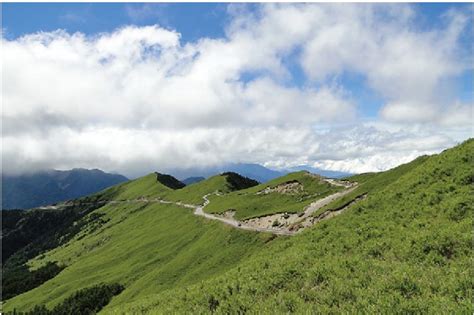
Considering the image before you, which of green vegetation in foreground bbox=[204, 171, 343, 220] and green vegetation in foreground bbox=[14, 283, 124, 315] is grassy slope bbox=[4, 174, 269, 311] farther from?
green vegetation in foreground bbox=[204, 171, 343, 220]

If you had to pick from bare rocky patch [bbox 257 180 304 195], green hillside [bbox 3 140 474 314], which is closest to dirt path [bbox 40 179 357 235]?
bare rocky patch [bbox 257 180 304 195]

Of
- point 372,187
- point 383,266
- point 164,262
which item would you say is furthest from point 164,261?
point 383,266

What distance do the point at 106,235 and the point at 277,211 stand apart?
148 m

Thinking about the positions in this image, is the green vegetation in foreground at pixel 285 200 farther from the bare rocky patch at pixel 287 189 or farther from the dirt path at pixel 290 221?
the dirt path at pixel 290 221

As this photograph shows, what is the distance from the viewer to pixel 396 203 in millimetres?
32406

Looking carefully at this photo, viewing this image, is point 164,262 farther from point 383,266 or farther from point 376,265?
point 383,266

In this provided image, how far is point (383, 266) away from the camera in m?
19.6

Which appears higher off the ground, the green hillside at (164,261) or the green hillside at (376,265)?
the green hillside at (376,265)

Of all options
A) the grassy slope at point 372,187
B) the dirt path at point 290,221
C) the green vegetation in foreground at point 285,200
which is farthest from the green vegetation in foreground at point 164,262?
the grassy slope at point 372,187

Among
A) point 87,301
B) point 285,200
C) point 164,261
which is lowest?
point 87,301

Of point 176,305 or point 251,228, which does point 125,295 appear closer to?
point 251,228

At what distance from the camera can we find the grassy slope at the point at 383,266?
51.4 feet

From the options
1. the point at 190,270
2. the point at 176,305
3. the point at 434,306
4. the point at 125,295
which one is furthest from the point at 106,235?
the point at 434,306

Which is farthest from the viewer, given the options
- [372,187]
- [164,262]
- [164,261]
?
[164,261]
